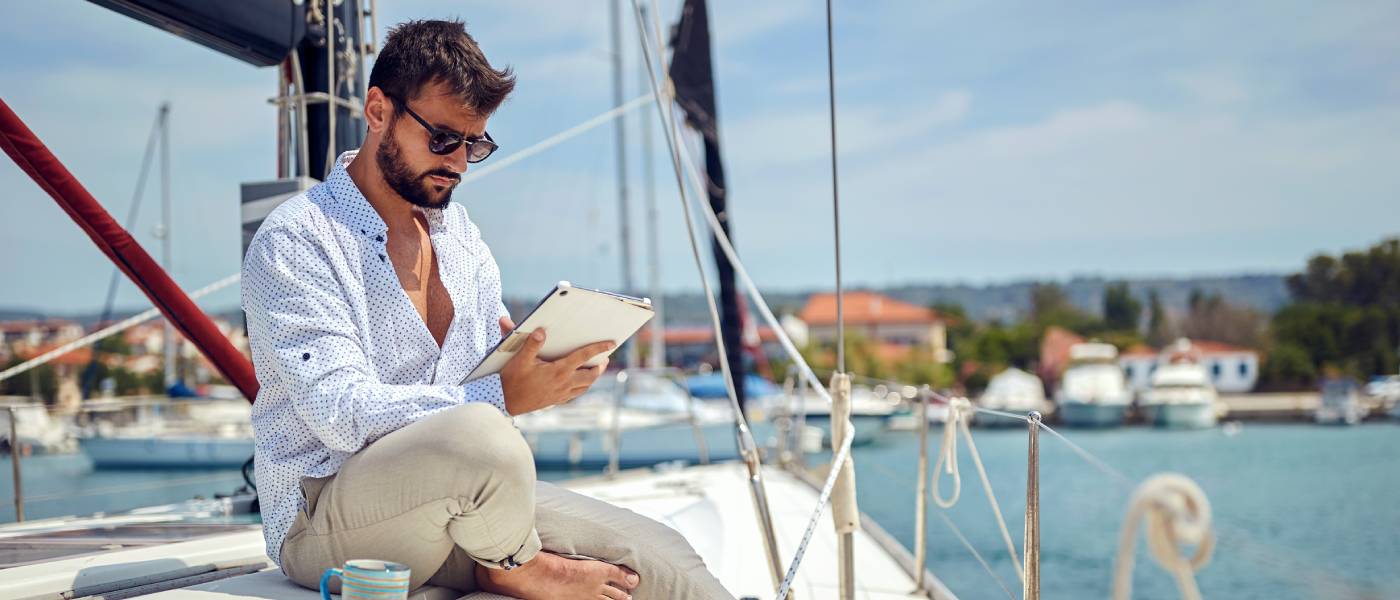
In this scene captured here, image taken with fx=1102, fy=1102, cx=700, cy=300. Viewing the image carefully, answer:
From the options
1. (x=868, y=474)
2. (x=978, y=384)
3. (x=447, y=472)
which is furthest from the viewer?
(x=978, y=384)

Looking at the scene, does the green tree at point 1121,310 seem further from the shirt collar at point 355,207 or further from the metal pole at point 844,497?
the shirt collar at point 355,207

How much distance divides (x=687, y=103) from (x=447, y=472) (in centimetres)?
493

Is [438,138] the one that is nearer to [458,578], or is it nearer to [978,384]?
[458,578]

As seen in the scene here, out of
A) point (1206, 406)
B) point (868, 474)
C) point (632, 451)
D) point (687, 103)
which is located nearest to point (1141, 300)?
point (1206, 406)

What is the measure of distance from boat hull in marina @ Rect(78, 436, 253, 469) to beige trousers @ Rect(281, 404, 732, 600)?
43.3 feet

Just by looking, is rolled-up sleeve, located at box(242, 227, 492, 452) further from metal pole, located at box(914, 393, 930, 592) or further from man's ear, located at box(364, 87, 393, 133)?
metal pole, located at box(914, 393, 930, 592)

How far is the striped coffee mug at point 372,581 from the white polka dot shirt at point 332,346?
0.18 metres

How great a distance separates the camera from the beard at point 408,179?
165 centimetres

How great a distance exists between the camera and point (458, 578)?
1620 mm

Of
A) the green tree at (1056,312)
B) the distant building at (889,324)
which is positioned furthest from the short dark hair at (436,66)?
the green tree at (1056,312)

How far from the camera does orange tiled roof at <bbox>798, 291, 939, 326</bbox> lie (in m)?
78.2

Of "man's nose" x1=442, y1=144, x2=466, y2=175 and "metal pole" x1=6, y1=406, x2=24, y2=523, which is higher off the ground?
"man's nose" x1=442, y1=144, x2=466, y2=175

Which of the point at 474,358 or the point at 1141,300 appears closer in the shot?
the point at 474,358

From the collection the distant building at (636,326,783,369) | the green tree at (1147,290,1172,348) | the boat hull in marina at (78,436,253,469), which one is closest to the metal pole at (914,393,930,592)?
the distant building at (636,326,783,369)
